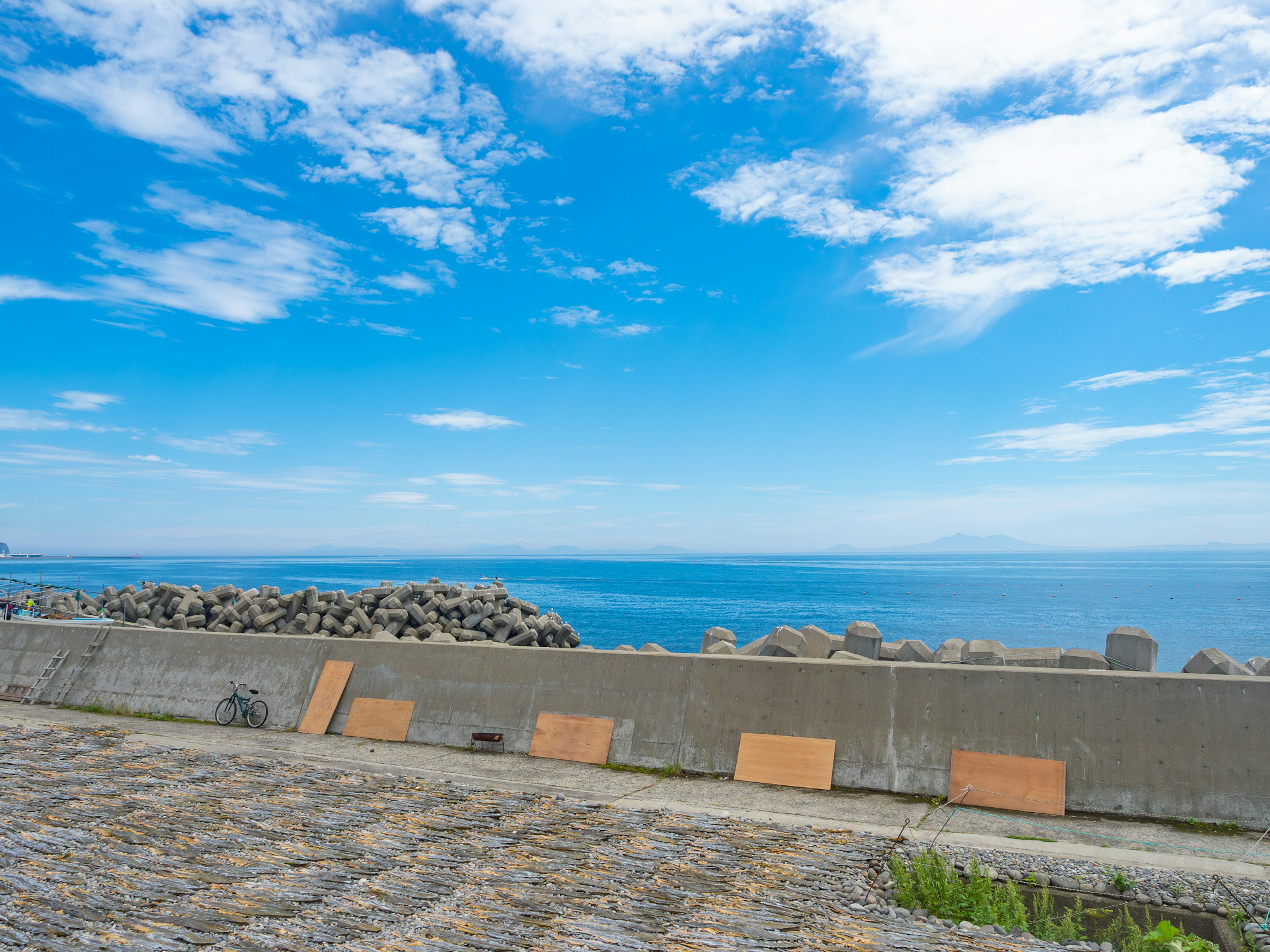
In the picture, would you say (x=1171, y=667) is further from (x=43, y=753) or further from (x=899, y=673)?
(x=43, y=753)

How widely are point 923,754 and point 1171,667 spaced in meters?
48.1

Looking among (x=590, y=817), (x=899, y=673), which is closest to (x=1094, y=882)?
(x=899, y=673)

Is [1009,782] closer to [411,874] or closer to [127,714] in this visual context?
[411,874]

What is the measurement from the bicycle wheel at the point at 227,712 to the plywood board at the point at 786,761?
7.66 metres

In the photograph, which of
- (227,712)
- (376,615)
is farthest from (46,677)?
(376,615)

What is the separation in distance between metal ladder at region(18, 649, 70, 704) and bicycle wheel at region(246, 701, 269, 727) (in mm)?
4731

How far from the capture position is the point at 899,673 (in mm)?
8438

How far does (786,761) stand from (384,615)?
9768 millimetres

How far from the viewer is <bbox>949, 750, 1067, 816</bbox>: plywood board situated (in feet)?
24.5

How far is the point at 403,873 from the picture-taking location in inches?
227

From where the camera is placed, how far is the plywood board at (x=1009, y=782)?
24.5 feet

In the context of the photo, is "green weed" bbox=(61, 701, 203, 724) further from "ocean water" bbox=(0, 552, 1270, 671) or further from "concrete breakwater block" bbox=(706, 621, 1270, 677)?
"ocean water" bbox=(0, 552, 1270, 671)

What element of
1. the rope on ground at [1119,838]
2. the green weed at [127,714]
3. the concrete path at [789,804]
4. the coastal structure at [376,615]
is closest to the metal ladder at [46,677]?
the green weed at [127,714]

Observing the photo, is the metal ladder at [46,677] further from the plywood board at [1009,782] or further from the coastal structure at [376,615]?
the plywood board at [1009,782]
